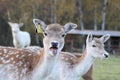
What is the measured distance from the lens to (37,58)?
915 centimetres

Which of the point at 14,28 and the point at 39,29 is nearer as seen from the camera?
the point at 39,29

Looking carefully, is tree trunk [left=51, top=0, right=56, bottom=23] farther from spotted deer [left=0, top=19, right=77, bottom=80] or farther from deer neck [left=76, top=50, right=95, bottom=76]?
spotted deer [left=0, top=19, right=77, bottom=80]

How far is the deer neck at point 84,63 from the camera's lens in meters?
11.6

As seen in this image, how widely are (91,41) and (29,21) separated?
39.9 m

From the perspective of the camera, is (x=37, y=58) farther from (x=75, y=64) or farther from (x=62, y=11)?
(x=62, y=11)

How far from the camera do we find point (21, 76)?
891 cm

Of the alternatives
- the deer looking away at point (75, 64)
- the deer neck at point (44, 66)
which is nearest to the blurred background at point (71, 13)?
the deer looking away at point (75, 64)

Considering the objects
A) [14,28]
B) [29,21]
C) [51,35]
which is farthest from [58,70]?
[29,21]

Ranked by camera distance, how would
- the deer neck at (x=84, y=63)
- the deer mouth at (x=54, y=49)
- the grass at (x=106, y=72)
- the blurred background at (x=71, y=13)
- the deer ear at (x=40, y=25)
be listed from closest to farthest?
the deer mouth at (x=54, y=49) → the deer ear at (x=40, y=25) → the deer neck at (x=84, y=63) → the grass at (x=106, y=72) → the blurred background at (x=71, y=13)

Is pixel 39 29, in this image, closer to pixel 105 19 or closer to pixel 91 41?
pixel 91 41

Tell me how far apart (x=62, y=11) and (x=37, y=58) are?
4440 cm

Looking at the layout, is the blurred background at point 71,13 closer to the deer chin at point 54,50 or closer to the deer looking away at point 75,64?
the deer looking away at point 75,64

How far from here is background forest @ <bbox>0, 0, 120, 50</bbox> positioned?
52.3 m

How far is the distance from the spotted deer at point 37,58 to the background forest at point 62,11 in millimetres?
41239
